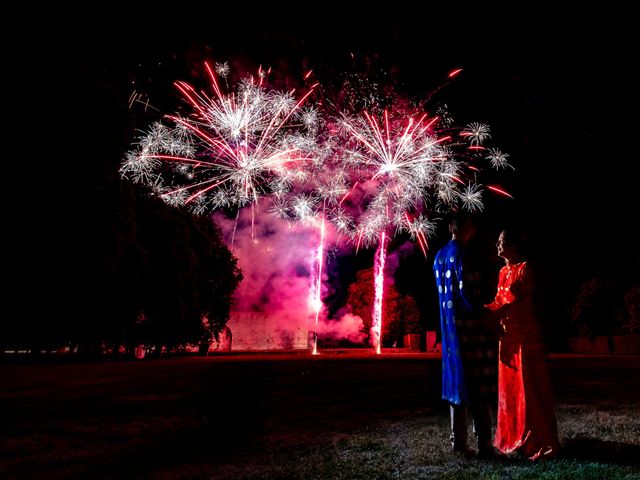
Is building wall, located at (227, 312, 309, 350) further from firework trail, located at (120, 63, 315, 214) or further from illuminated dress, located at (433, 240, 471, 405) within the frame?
illuminated dress, located at (433, 240, 471, 405)

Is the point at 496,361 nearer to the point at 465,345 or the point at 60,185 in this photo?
the point at 465,345

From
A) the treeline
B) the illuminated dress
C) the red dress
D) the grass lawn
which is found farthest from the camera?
the treeline

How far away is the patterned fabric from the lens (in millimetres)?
4676

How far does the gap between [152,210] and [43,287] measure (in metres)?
12.9

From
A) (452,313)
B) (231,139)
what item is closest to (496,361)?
(452,313)

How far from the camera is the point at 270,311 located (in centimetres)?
4622

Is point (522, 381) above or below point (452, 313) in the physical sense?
below

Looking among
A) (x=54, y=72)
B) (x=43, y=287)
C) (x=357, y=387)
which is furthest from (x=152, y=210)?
(x=357, y=387)

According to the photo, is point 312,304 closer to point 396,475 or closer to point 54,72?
point 54,72

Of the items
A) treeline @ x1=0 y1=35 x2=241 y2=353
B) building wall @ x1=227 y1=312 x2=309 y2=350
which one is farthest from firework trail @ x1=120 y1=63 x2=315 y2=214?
building wall @ x1=227 y1=312 x2=309 y2=350

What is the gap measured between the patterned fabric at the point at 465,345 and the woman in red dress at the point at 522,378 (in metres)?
0.16

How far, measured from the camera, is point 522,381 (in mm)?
4664

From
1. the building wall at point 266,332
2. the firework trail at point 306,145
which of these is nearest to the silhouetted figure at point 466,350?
the firework trail at point 306,145

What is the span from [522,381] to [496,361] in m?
0.29
